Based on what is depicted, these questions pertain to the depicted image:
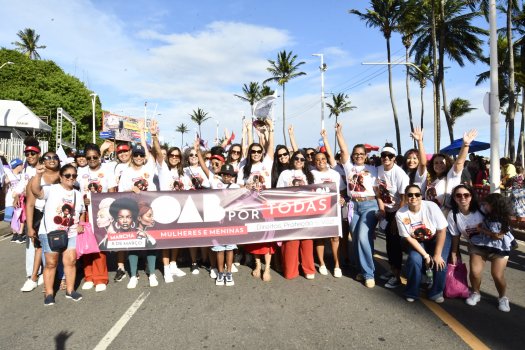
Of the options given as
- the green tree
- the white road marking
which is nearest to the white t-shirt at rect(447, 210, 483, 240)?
the white road marking

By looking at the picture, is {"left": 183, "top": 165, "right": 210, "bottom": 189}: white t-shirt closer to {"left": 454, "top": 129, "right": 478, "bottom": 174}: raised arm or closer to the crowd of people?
the crowd of people

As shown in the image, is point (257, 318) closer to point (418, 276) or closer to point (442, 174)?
point (418, 276)

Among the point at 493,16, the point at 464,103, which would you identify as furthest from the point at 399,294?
the point at 464,103

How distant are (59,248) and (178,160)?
6.79ft

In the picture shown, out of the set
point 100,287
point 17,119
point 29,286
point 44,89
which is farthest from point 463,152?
point 44,89

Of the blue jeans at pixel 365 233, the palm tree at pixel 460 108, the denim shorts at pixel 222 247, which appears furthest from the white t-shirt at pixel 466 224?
the palm tree at pixel 460 108

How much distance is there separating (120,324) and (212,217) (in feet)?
6.38

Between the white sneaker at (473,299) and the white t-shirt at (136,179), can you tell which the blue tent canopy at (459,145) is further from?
the white t-shirt at (136,179)

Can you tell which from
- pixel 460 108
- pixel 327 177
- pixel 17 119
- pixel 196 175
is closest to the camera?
pixel 327 177

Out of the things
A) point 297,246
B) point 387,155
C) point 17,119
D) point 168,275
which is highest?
point 17,119

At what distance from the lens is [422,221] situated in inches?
177

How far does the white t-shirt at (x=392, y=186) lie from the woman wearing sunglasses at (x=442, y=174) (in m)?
0.34

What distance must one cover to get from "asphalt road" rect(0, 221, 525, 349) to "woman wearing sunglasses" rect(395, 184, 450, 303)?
214 mm

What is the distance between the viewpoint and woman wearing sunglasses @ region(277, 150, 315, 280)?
531 cm
